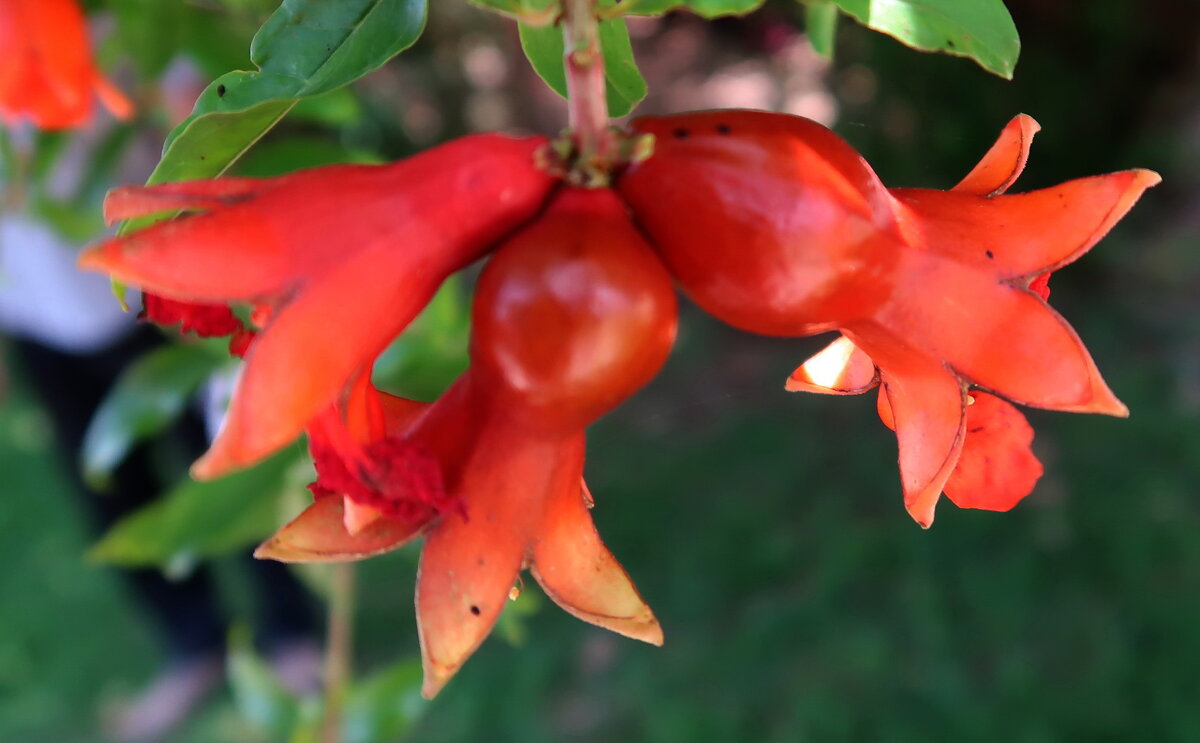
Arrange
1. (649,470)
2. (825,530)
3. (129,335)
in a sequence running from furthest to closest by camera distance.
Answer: (649,470), (825,530), (129,335)

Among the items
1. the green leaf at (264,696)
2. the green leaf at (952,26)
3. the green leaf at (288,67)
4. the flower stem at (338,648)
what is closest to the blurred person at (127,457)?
the green leaf at (264,696)

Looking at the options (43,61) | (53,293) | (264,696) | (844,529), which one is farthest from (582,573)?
(844,529)

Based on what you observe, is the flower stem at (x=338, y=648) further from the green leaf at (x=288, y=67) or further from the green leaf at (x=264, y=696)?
the green leaf at (x=288, y=67)

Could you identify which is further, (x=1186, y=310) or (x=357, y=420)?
(x=1186, y=310)

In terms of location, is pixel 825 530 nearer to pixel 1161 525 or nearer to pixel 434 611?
pixel 1161 525

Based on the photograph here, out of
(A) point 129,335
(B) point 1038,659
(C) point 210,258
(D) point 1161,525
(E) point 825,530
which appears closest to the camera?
(C) point 210,258

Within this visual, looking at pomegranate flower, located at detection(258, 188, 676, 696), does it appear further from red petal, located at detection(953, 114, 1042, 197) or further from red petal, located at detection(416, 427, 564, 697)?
red petal, located at detection(953, 114, 1042, 197)

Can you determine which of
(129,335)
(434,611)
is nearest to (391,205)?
(434,611)
